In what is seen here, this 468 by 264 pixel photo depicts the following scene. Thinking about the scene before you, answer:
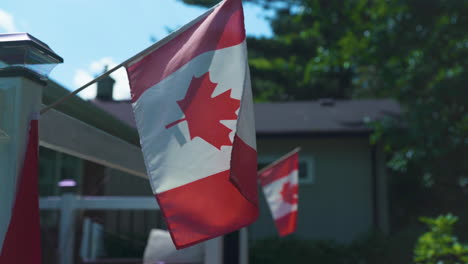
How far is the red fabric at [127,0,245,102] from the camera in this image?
295cm

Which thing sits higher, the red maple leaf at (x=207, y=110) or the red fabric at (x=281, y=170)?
the red fabric at (x=281, y=170)

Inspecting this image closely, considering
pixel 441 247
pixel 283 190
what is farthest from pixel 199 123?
pixel 441 247

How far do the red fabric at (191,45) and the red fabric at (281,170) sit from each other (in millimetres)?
5473

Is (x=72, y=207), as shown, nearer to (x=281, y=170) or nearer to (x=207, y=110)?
(x=281, y=170)

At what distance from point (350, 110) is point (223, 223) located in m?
13.2

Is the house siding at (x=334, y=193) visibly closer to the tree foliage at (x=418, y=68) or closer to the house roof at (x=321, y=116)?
the house roof at (x=321, y=116)

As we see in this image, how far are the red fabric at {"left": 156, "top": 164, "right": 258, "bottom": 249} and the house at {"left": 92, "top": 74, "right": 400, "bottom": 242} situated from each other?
36.3 ft

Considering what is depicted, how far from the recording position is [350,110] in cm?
1563

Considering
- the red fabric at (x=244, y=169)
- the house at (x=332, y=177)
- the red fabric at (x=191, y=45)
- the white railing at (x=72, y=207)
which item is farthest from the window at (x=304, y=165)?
the red fabric at (x=244, y=169)

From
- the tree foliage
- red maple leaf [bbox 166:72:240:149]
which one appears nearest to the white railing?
the tree foliage

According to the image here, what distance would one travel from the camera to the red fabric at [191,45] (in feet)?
9.68

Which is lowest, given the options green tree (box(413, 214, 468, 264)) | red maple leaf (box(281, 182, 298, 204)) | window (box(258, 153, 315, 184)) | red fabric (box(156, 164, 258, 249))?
green tree (box(413, 214, 468, 264))

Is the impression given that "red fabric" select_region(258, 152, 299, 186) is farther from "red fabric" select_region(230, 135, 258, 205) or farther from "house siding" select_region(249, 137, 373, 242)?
"house siding" select_region(249, 137, 373, 242)

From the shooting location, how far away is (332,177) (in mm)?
14055
